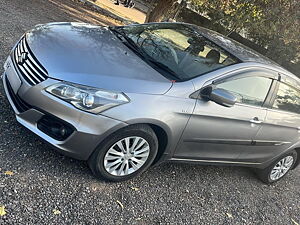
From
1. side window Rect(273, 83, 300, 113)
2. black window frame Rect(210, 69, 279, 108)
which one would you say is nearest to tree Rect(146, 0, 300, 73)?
side window Rect(273, 83, 300, 113)

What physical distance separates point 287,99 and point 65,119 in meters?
3.04

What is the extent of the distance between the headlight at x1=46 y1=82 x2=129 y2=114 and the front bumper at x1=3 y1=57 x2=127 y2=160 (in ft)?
0.15

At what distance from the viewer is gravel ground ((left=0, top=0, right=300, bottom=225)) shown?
10.3ft

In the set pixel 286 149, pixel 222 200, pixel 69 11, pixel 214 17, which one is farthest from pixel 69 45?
pixel 214 17

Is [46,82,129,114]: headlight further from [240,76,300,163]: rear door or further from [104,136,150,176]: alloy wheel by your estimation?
[240,76,300,163]: rear door

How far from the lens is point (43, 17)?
9.03 meters

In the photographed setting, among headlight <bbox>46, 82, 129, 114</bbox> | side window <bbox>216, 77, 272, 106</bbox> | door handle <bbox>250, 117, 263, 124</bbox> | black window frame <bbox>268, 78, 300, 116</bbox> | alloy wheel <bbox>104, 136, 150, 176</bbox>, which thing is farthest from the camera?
black window frame <bbox>268, 78, 300, 116</bbox>

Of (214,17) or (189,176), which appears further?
(214,17)

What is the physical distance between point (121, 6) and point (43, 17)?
7.82m

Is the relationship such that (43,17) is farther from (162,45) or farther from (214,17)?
(214,17)

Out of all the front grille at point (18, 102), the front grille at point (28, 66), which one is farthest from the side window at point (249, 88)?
the front grille at point (18, 102)

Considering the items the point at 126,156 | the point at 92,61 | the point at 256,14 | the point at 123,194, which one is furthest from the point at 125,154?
the point at 256,14

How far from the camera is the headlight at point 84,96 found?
3.26 meters

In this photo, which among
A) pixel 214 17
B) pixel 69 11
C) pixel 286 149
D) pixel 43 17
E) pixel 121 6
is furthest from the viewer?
pixel 121 6
